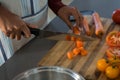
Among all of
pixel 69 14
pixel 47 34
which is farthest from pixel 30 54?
pixel 69 14

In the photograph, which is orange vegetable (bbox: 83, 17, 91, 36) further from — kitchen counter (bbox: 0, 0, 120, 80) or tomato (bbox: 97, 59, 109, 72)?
tomato (bbox: 97, 59, 109, 72)

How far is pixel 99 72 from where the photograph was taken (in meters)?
0.95

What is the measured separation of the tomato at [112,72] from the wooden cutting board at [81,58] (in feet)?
0.08

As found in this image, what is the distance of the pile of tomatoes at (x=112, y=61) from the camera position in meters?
0.91

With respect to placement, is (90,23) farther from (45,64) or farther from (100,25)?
(45,64)

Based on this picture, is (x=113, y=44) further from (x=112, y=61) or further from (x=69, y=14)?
(x=69, y=14)

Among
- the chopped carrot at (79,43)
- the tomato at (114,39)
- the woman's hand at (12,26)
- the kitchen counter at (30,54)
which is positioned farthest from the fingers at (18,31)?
the tomato at (114,39)

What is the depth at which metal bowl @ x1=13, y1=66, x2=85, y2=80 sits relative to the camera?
933 millimetres

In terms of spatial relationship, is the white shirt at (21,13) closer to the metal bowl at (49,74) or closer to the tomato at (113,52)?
the metal bowl at (49,74)

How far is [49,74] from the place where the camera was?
955 mm

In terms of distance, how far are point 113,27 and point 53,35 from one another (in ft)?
1.19

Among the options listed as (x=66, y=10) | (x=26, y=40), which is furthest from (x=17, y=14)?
(x=66, y=10)

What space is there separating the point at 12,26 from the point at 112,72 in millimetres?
381

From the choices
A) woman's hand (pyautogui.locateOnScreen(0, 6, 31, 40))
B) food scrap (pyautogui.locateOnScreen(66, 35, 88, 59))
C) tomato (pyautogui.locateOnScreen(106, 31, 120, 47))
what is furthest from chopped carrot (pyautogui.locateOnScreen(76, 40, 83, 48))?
woman's hand (pyautogui.locateOnScreen(0, 6, 31, 40))
